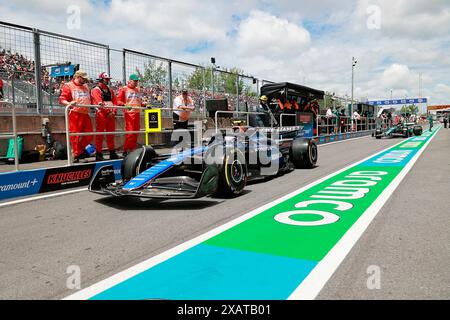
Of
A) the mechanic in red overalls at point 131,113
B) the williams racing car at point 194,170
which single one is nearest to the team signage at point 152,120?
the mechanic in red overalls at point 131,113

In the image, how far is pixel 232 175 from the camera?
17.8 feet

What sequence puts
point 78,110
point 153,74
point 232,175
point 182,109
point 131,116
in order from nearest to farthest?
point 232,175 < point 78,110 < point 131,116 < point 182,109 < point 153,74

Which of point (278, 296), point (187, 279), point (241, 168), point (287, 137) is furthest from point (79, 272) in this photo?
point (287, 137)

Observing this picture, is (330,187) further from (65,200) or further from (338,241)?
(65,200)

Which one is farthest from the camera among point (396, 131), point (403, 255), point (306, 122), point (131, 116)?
point (396, 131)

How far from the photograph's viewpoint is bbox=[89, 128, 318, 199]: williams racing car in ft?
15.6

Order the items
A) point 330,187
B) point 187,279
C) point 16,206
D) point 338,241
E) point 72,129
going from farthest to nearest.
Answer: point 72,129 → point 330,187 → point 16,206 → point 338,241 → point 187,279

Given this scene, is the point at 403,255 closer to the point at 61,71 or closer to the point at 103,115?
the point at 103,115

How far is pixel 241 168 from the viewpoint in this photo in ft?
18.6

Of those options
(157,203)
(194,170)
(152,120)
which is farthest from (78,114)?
(157,203)

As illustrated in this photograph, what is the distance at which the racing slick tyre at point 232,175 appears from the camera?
525 centimetres

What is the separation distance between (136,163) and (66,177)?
1.62 metres

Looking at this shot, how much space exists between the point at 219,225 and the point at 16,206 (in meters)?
2.96

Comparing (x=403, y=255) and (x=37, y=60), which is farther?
(x=37, y=60)
